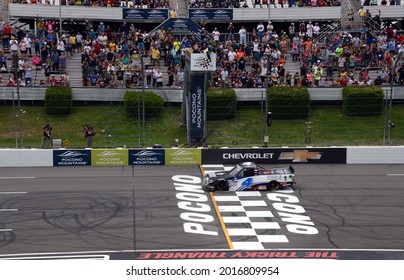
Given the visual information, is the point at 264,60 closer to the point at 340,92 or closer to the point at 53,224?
the point at 340,92

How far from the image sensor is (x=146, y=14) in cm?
4612

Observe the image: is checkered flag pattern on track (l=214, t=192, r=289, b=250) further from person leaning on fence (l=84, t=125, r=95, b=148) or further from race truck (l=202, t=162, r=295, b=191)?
person leaning on fence (l=84, t=125, r=95, b=148)

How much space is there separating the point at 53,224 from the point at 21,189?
15.7 ft

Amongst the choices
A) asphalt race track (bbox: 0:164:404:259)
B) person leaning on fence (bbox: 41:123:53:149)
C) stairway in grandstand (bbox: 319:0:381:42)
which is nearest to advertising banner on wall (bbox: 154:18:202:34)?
stairway in grandstand (bbox: 319:0:381:42)

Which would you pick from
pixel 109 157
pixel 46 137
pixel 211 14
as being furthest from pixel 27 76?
pixel 211 14

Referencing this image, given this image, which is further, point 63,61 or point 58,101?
point 63,61

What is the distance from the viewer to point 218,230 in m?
25.4

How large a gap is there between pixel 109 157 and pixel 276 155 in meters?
7.20

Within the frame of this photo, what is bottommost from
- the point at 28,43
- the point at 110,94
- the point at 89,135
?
the point at 89,135

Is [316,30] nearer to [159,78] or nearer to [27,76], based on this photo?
[159,78]

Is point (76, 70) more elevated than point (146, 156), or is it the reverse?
point (76, 70)

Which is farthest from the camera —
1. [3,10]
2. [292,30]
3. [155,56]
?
[3,10]

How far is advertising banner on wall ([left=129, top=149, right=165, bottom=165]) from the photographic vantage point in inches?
1335

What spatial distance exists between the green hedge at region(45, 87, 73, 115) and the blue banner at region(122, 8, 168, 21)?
9317 millimetres
